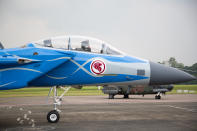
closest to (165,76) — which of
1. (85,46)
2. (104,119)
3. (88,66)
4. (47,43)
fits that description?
(88,66)

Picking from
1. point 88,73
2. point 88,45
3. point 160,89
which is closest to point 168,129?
point 88,73

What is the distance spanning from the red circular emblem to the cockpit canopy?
0.44 m

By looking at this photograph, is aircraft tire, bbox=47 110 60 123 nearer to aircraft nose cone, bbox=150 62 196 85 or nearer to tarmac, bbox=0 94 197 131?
tarmac, bbox=0 94 197 131

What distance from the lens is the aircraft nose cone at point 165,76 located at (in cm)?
766

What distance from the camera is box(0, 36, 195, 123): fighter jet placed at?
738 cm

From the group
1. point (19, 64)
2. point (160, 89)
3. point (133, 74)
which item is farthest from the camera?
point (160, 89)

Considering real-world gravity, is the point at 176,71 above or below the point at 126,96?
above

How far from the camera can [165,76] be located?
25.1ft

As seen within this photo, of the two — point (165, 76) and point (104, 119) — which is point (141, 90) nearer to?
point (104, 119)

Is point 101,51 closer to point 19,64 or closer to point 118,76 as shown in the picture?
point 118,76

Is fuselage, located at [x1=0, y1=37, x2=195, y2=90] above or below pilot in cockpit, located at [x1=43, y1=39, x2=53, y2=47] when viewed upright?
below

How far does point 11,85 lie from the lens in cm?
716

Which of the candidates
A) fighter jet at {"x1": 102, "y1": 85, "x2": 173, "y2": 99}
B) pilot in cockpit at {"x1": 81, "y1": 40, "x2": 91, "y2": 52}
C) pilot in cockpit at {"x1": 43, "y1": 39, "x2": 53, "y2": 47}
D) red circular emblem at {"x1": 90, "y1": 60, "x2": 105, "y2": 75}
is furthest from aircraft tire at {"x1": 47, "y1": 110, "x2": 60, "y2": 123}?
fighter jet at {"x1": 102, "y1": 85, "x2": 173, "y2": 99}

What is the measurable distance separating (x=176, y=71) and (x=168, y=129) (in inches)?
80.6
